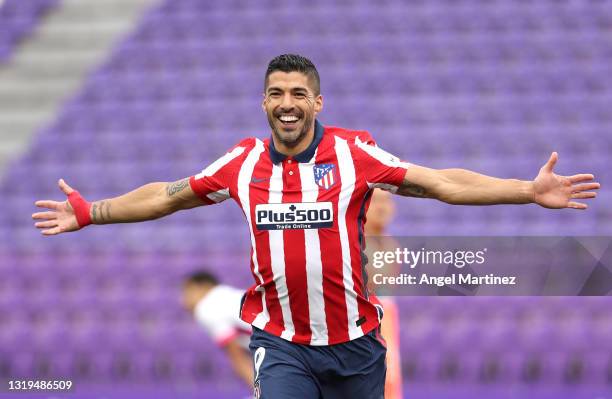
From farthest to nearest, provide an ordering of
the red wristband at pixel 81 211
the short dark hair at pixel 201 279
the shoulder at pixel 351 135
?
the short dark hair at pixel 201 279
the red wristband at pixel 81 211
the shoulder at pixel 351 135

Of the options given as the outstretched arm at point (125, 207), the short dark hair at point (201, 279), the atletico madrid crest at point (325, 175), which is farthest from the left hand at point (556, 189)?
the short dark hair at point (201, 279)

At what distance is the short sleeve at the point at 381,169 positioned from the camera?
373cm

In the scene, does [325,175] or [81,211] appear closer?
[325,175]

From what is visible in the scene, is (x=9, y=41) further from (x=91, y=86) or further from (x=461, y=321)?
(x=461, y=321)

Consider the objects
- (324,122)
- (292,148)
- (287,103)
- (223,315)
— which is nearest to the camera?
(287,103)

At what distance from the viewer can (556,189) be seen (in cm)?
374

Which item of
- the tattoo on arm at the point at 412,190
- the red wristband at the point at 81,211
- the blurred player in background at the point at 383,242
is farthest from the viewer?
the blurred player in background at the point at 383,242

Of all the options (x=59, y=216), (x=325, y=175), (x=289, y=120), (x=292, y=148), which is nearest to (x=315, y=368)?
(x=325, y=175)

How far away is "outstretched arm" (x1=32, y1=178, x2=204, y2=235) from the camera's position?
3957 mm

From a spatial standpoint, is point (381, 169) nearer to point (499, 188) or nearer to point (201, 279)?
point (499, 188)

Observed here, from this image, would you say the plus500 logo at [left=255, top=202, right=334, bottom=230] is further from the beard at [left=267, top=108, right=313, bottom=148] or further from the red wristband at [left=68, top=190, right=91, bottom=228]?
the red wristband at [left=68, top=190, right=91, bottom=228]

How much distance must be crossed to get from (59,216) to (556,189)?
2.09 m

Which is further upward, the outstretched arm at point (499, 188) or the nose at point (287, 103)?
the nose at point (287, 103)

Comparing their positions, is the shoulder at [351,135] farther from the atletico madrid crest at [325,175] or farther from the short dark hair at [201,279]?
the short dark hair at [201,279]
